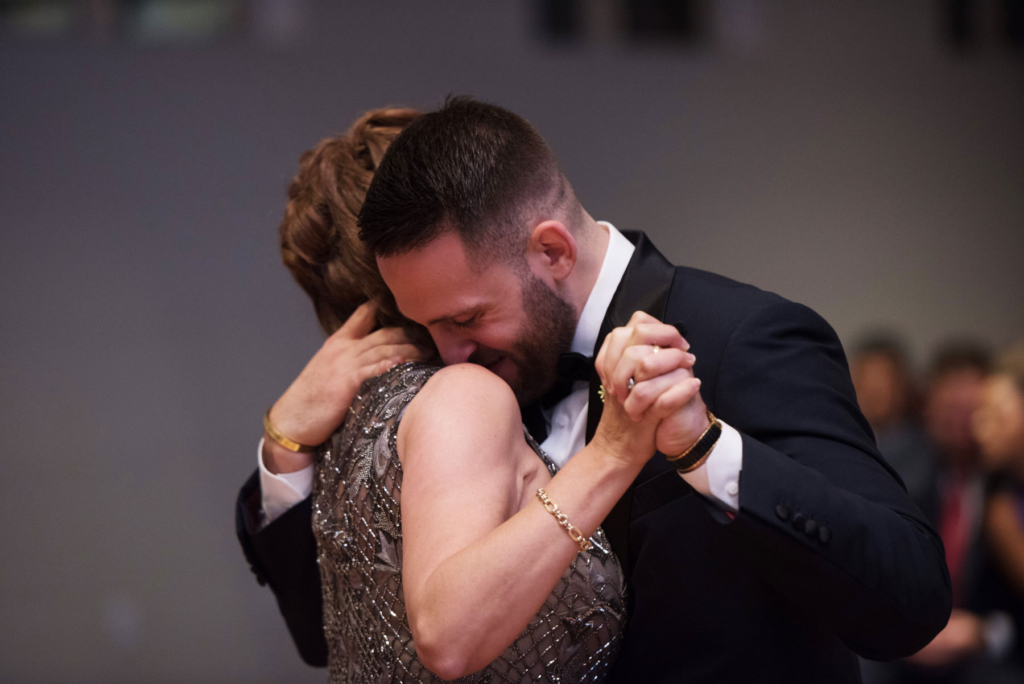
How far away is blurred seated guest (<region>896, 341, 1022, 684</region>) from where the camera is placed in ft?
10.5

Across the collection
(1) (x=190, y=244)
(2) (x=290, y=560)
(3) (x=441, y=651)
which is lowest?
(1) (x=190, y=244)

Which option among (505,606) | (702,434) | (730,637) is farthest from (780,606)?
(505,606)

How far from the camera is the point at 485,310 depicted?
1359 millimetres

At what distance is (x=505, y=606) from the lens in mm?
993

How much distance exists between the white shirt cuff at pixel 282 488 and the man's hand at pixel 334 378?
0.7 inches

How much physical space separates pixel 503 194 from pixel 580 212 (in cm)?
18

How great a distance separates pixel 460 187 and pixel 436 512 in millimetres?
527

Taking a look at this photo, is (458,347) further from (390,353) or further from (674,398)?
(674,398)

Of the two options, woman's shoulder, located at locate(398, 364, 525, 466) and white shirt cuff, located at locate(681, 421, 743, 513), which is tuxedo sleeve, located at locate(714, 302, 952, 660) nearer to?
white shirt cuff, located at locate(681, 421, 743, 513)

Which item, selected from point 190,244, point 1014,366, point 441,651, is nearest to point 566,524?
point 441,651

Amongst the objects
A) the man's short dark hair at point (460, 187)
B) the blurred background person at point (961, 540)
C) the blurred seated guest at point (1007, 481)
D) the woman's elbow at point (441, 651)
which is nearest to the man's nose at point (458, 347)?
the man's short dark hair at point (460, 187)

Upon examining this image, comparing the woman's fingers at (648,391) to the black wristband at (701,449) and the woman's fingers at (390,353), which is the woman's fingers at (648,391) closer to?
the black wristband at (701,449)

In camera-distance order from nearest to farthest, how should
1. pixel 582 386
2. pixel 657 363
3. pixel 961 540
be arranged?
pixel 657 363 < pixel 582 386 < pixel 961 540

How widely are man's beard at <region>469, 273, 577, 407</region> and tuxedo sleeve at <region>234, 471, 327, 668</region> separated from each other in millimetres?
532
